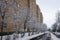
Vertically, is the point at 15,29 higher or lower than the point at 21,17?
lower

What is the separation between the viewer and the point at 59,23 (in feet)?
241

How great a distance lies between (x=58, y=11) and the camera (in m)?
81.2

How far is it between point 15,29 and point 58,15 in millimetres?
36853

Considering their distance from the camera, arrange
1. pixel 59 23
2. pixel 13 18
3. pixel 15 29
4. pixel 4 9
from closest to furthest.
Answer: pixel 4 9 < pixel 13 18 < pixel 15 29 < pixel 59 23

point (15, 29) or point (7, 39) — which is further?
point (15, 29)

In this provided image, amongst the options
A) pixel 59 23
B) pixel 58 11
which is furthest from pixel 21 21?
pixel 58 11

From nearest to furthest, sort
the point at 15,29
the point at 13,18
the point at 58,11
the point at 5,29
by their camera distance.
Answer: the point at 5,29 → the point at 13,18 → the point at 15,29 → the point at 58,11

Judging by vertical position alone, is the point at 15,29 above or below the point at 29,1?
below

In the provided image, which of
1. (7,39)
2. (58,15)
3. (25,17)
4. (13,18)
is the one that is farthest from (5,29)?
(58,15)

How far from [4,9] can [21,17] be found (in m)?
25.4

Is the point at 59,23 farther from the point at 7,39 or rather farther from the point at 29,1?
the point at 7,39

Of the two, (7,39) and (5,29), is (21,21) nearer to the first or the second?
(5,29)

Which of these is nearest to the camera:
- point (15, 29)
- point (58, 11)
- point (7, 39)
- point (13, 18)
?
point (7, 39)

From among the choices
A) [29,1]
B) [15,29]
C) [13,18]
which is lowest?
[15,29]
